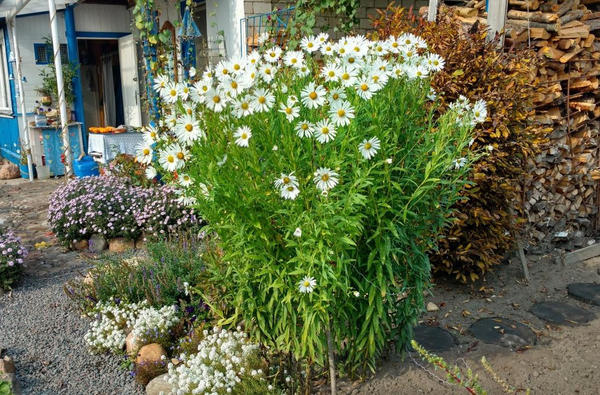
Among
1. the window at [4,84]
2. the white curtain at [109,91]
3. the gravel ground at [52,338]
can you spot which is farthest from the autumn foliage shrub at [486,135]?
the white curtain at [109,91]

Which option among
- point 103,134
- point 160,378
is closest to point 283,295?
point 160,378

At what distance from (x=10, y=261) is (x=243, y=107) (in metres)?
3.25

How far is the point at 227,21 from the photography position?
284 inches

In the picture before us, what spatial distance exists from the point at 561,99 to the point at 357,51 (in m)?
3.07

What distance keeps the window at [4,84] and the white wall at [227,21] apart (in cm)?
499

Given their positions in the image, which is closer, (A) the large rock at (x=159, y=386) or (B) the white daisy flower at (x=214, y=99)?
(B) the white daisy flower at (x=214, y=99)

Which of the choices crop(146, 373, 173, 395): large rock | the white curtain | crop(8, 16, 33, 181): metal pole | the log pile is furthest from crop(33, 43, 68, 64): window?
crop(146, 373, 173, 395): large rock

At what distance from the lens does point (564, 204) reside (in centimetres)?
496

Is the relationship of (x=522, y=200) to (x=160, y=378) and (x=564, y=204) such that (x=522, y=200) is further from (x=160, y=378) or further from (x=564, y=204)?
(x=160, y=378)

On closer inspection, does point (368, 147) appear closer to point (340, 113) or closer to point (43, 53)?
point (340, 113)

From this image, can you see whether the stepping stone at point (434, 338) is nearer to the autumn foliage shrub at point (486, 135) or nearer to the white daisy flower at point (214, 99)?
the autumn foliage shrub at point (486, 135)

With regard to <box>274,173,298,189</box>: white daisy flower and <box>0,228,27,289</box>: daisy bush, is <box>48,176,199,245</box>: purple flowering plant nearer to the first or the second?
<box>0,228,27,289</box>: daisy bush

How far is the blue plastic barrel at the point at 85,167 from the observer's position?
338 inches

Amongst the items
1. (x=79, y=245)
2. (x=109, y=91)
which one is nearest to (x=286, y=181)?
(x=79, y=245)
